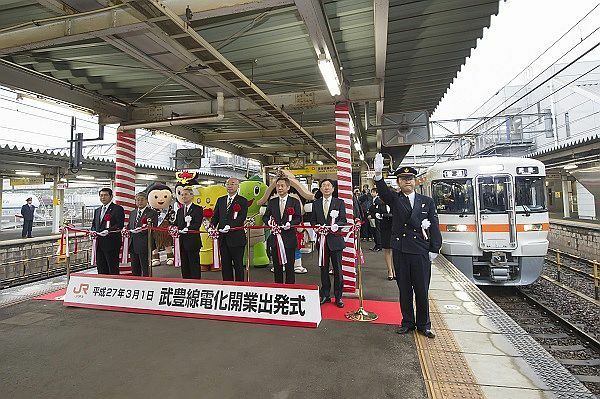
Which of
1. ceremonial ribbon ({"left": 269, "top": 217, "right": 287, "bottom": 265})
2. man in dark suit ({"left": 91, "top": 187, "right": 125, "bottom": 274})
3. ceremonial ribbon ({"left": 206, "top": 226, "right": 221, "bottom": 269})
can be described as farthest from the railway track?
man in dark suit ({"left": 91, "top": 187, "right": 125, "bottom": 274})

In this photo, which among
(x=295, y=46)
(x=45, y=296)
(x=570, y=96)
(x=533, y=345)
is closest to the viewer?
(x=533, y=345)

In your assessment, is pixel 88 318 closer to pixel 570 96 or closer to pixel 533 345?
pixel 533 345

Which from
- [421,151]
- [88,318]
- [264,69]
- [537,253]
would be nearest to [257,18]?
[264,69]

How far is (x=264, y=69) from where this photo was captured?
6281mm

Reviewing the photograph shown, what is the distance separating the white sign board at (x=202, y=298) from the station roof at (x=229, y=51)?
3.07m

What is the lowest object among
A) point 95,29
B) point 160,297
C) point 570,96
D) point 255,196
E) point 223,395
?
point 223,395

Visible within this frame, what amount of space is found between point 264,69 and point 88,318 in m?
4.98

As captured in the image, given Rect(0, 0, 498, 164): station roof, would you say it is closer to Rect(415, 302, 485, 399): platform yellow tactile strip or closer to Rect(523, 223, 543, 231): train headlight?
Rect(523, 223, 543, 231): train headlight

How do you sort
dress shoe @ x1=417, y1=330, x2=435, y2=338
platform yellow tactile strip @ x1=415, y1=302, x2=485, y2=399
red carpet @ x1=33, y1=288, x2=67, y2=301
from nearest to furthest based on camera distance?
platform yellow tactile strip @ x1=415, y1=302, x2=485, y2=399
dress shoe @ x1=417, y1=330, x2=435, y2=338
red carpet @ x1=33, y1=288, x2=67, y2=301

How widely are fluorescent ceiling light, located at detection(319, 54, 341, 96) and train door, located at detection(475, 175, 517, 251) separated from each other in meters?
4.32

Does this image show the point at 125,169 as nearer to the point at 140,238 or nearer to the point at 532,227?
the point at 140,238

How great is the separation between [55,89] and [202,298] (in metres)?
5.02

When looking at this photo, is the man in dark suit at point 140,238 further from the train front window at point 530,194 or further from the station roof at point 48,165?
the train front window at point 530,194

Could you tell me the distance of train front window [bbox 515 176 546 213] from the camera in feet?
23.9
